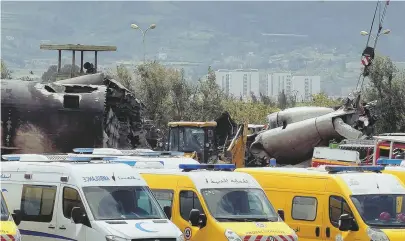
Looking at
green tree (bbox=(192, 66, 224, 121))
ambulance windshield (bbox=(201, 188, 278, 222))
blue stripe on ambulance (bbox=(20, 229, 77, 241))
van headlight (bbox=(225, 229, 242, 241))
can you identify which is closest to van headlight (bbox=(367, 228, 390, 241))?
ambulance windshield (bbox=(201, 188, 278, 222))

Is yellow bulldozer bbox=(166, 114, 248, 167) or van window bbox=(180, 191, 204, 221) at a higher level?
yellow bulldozer bbox=(166, 114, 248, 167)

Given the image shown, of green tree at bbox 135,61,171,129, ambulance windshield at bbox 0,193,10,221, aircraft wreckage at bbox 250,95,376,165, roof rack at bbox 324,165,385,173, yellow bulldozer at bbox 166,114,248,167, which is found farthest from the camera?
green tree at bbox 135,61,171,129

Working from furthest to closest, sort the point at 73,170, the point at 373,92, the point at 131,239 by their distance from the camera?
the point at 373,92, the point at 73,170, the point at 131,239

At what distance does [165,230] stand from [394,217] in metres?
4.21

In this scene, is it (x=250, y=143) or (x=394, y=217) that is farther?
(x=250, y=143)

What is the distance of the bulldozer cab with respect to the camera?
4016 cm

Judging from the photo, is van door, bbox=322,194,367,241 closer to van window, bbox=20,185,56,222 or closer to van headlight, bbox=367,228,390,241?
van headlight, bbox=367,228,390,241

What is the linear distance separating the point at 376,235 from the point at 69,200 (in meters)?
5.05

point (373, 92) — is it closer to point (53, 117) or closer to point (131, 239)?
point (53, 117)

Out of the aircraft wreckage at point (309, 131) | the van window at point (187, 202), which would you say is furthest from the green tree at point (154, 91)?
the van window at point (187, 202)

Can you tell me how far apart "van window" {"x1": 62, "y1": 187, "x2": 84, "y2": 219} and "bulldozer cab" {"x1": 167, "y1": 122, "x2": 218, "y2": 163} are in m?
21.6

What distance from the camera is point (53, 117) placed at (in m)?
33.0

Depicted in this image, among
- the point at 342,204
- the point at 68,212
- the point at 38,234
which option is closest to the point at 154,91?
the point at 342,204

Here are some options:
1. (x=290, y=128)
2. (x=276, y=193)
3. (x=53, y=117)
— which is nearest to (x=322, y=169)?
(x=276, y=193)
